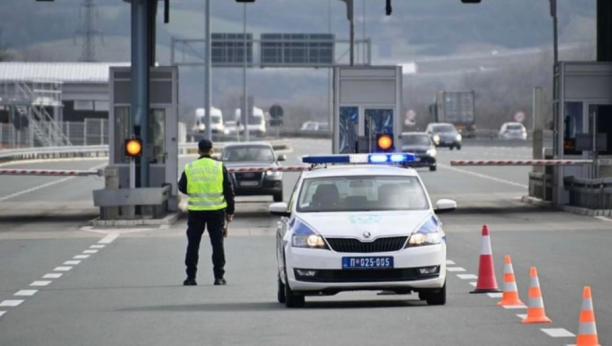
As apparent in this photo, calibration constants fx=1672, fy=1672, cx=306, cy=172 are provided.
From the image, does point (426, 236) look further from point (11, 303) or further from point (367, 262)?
point (11, 303)

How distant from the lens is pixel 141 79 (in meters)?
34.9

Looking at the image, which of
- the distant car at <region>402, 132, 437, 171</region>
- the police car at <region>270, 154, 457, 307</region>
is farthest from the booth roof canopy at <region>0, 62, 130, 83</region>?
the police car at <region>270, 154, 457, 307</region>

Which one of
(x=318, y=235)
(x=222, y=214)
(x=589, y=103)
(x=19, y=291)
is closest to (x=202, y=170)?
(x=222, y=214)

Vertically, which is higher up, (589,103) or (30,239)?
(589,103)

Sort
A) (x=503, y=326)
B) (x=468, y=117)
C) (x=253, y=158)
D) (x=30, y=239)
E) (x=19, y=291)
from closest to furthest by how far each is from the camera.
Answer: (x=503, y=326) < (x=19, y=291) < (x=30, y=239) < (x=253, y=158) < (x=468, y=117)

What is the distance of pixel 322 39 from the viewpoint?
4158 inches

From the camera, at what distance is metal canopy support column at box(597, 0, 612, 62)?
122 ft

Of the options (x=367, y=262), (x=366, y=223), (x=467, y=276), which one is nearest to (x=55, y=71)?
(x=467, y=276)

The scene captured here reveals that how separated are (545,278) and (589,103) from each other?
18.8 metres

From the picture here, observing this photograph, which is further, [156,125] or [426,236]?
[156,125]

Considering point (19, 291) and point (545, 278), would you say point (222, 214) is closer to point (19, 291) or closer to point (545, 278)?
point (19, 291)

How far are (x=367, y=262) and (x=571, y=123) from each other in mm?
22712

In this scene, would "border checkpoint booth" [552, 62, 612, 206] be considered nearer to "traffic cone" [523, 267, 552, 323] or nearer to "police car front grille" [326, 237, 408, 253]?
"police car front grille" [326, 237, 408, 253]

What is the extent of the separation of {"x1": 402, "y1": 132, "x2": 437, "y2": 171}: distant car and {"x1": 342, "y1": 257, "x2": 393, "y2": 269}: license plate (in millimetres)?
44643
